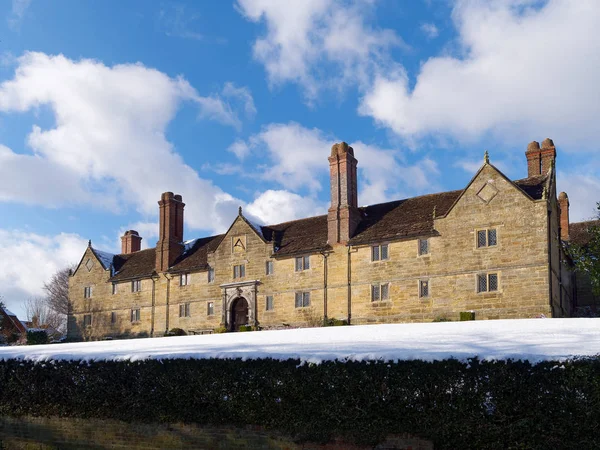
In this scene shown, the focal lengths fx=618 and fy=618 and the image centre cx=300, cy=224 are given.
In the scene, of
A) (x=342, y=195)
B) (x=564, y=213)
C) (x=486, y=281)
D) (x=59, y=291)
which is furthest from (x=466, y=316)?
(x=59, y=291)

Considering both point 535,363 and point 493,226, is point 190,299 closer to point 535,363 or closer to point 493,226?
point 493,226

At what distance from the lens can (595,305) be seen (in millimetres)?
36656

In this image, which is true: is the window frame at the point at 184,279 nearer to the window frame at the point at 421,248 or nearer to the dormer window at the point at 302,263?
the dormer window at the point at 302,263

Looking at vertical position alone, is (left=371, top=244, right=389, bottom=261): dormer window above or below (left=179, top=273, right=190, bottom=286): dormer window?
above

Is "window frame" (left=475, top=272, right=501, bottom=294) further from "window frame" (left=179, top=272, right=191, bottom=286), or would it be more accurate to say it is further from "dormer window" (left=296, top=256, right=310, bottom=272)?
"window frame" (left=179, top=272, right=191, bottom=286)

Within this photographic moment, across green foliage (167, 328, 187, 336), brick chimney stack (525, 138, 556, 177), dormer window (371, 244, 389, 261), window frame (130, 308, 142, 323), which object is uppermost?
brick chimney stack (525, 138, 556, 177)

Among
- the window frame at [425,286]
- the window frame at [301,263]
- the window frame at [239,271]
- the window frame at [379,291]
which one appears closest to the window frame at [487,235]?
the window frame at [425,286]

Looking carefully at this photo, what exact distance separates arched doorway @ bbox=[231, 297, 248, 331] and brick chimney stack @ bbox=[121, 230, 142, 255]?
1854 centimetres

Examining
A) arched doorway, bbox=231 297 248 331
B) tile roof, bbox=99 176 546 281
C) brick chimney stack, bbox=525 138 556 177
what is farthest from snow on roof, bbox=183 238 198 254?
brick chimney stack, bbox=525 138 556 177

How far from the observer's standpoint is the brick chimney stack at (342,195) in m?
37.9

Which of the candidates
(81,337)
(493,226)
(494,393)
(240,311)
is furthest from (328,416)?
(81,337)

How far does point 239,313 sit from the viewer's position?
4125 cm

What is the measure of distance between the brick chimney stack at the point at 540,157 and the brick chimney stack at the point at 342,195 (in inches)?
410

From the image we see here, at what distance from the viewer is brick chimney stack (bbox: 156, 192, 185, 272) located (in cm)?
4622
